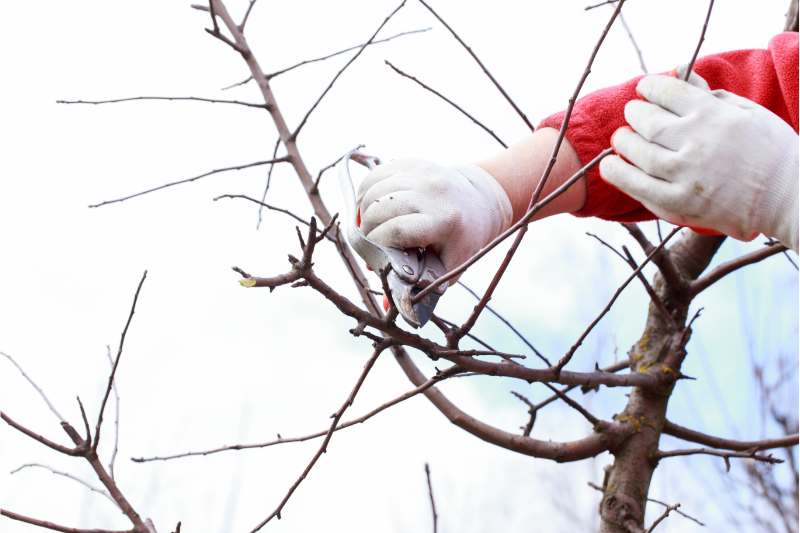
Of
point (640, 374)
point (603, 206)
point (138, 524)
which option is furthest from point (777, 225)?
point (138, 524)

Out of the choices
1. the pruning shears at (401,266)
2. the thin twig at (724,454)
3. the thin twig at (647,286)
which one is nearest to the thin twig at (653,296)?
the thin twig at (647,286)

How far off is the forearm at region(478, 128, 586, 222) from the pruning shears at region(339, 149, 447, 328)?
1.17ft

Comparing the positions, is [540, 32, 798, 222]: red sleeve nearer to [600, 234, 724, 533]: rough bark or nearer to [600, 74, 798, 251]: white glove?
[600, 74, 798, 251]: white glove

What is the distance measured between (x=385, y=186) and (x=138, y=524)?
30.2 inches

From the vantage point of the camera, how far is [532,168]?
1.82 m

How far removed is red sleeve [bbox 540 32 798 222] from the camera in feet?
5.91

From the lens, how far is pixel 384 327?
1207mm

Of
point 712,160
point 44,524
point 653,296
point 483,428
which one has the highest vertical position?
point 653,296

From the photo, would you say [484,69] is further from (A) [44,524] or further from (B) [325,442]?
(A) [44,524]

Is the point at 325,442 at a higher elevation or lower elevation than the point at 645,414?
lower

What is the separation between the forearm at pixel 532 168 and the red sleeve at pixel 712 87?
0.03 m

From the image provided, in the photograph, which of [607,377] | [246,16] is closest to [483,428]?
[607,377]

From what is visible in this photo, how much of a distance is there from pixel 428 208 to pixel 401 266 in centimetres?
19

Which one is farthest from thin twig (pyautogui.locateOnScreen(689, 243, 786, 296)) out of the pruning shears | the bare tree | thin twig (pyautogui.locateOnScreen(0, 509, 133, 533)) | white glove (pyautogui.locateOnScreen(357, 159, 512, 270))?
thin twig (pyautogui.locateOnScreen(0, 509, 133, 533))
